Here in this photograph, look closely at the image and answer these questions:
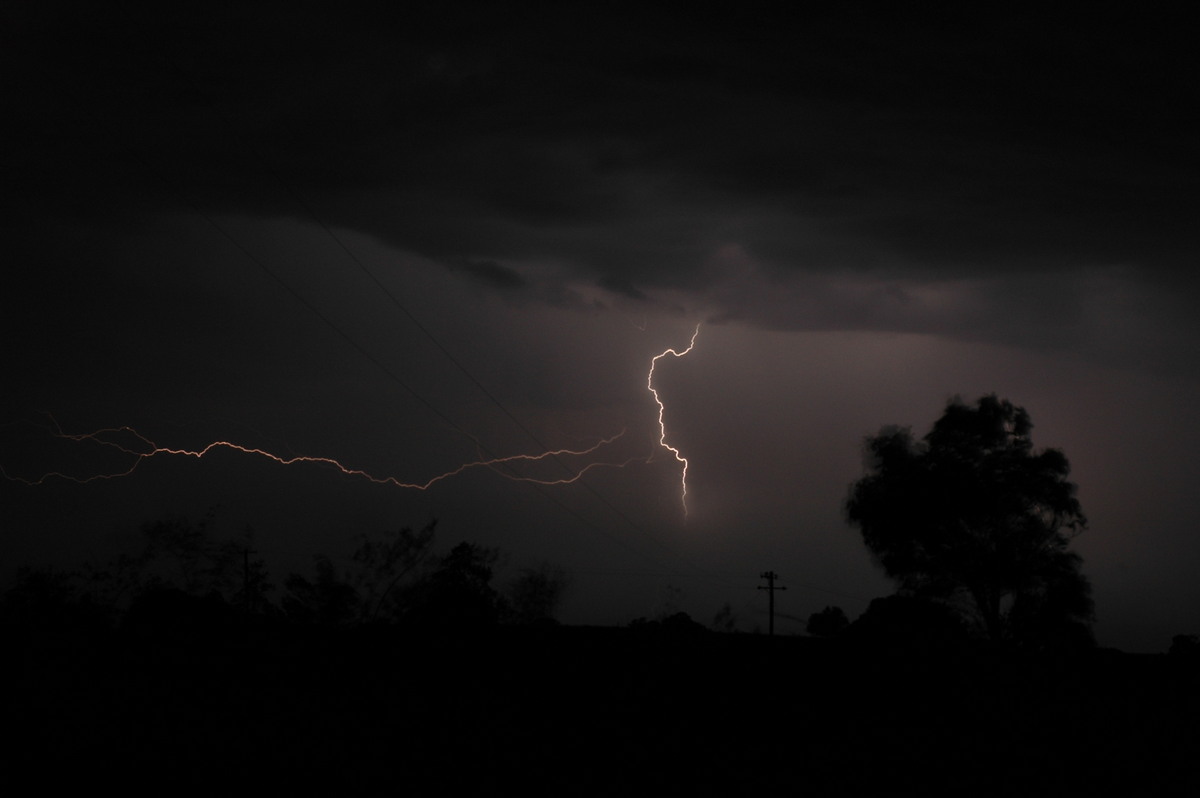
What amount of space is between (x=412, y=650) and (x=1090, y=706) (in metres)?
9.49

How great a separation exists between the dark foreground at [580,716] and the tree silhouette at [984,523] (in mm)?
20990

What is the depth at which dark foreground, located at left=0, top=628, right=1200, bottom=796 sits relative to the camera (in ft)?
39.4

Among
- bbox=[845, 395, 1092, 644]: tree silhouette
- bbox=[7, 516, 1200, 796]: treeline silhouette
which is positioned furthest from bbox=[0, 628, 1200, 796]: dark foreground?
bbox=[845, 395, 1092, 644]: tree silhouette

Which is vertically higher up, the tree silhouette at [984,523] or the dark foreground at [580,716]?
the tree silhouette at [984,523]

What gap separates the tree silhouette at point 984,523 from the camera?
120 feet

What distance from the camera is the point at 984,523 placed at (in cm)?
3744

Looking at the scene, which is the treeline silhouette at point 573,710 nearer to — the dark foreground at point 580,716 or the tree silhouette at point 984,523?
the dark foreground at point 580,716

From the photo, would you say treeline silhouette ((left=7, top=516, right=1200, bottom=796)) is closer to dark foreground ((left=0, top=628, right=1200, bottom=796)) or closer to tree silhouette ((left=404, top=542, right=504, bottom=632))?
dark foreground ((left=0, top=628, right=1200, bottom=796))

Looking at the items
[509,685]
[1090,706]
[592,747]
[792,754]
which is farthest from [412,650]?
[1090,706]

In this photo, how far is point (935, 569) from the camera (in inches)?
1486

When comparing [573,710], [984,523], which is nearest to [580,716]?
[573,710]

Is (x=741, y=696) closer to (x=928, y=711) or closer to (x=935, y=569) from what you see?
(x=928, y=711)

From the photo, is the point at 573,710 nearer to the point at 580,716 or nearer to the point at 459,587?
the point at 580,716

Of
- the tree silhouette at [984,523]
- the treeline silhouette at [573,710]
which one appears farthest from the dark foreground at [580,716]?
the tree silhouette at [984,523]
